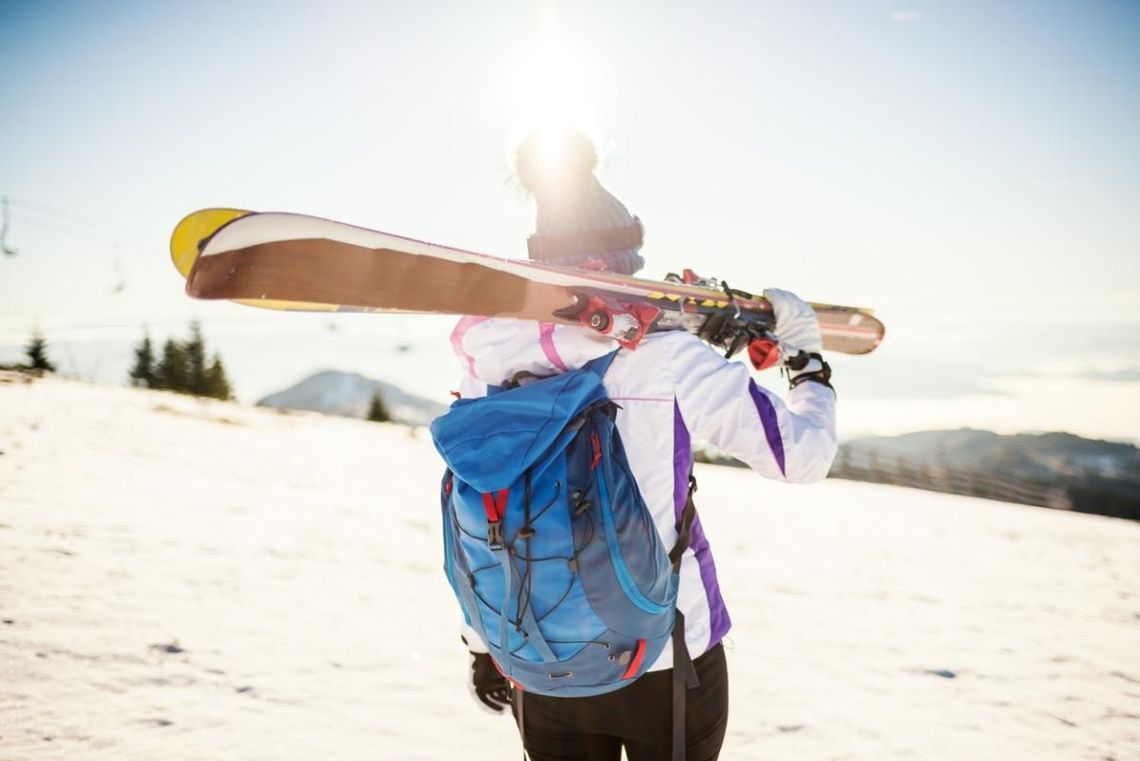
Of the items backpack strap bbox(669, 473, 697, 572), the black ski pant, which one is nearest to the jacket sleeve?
backpack strap bbox(669, 473, 697, 572)

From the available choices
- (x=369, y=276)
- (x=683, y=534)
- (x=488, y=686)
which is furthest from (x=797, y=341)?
(x=488, y=686)

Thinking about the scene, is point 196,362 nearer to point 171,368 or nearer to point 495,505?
point 171,368

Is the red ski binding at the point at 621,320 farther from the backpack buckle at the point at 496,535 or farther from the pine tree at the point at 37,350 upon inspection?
the pine tree at the point at 37,350

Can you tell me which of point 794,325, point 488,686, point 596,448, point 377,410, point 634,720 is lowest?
point 377,410

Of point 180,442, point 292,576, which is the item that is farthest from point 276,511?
point 180,442

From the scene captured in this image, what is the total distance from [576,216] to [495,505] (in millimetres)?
917

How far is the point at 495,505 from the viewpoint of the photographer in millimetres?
1201

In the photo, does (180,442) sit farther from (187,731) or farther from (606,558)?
(606,558)

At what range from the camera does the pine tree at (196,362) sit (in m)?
35.3

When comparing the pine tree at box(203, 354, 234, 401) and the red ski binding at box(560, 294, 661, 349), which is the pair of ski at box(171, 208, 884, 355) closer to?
the red ski binding at box(560, 294, 661, 349)

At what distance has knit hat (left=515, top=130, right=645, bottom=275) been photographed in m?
1.67

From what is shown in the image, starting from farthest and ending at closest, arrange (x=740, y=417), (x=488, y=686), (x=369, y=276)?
(x=488, y=686), (x=369, y=276), (x=740, y=417)

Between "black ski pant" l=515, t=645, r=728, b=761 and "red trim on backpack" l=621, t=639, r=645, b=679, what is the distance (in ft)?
0.47

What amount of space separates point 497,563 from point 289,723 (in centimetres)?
239
